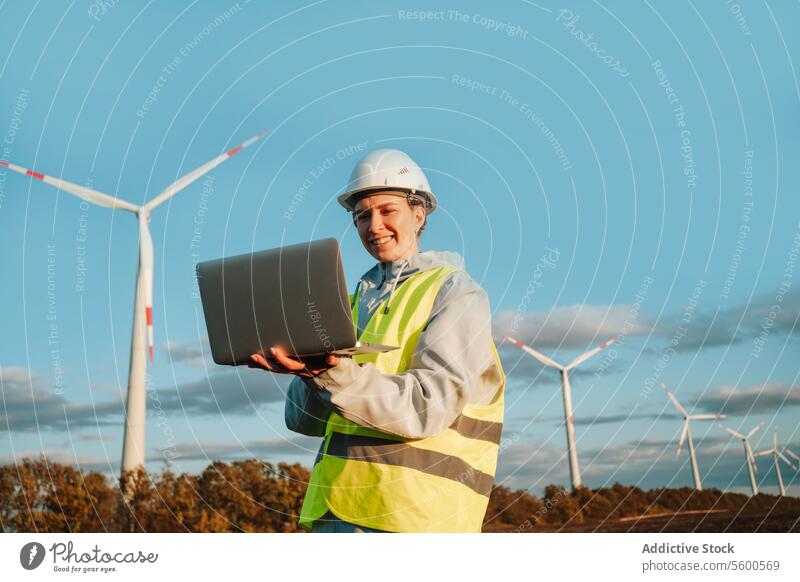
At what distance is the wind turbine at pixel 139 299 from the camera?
1051 inches

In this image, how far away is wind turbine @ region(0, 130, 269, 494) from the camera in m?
26.7

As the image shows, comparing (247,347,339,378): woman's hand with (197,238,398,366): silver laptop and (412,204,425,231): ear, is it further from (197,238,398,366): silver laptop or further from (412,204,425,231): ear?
(412,204,425,231): ear

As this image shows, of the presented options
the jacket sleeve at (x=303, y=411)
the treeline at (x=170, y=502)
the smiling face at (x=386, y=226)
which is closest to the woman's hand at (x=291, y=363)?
the jacket sleeve at (x=303, y=411)

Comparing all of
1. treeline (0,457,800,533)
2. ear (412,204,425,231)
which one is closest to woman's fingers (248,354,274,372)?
ear (412,204,425,231)

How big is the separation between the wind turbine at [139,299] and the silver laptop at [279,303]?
63.0ft

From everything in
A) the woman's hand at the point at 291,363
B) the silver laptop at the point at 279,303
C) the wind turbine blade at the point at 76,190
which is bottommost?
the woman's hand at the point at 291,363

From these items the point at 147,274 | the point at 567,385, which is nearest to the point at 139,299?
the point at 147,274

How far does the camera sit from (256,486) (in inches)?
1147

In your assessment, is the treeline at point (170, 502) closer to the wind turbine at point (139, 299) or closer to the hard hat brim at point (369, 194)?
the wind turbine at point (139, 299)

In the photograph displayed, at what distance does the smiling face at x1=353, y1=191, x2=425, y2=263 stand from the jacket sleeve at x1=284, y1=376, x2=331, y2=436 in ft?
5.03

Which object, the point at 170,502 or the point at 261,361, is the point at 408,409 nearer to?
the point at 261,361
